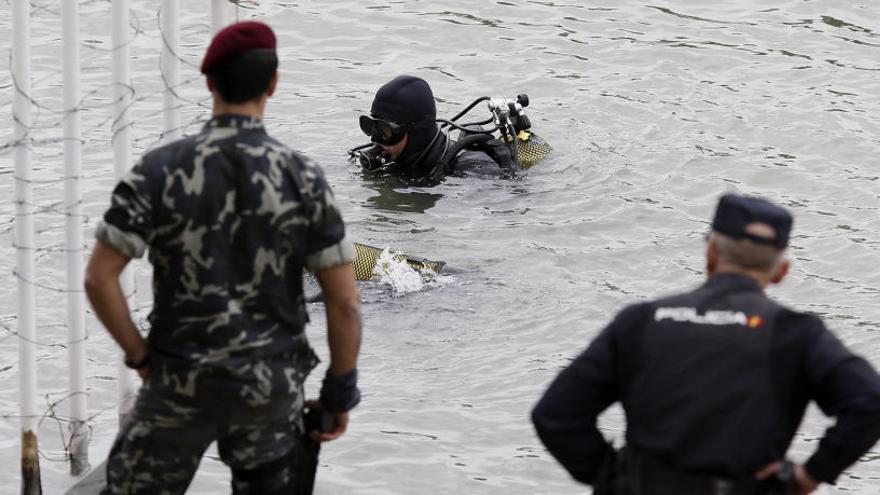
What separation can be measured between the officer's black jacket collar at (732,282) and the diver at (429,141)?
17.9 ft

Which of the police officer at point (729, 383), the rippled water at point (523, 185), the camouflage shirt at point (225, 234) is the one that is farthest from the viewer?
the rippled water at point (523, 185)

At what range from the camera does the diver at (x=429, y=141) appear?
9.02 metres

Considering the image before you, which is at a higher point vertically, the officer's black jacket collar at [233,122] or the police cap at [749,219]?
the officer's black jacket collar at [233,122]

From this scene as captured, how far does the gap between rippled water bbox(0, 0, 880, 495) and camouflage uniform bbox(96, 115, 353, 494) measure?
57.4 inches

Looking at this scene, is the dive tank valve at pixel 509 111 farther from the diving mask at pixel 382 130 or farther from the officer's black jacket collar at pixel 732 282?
the officer's black jacket collar at pixel 732 282

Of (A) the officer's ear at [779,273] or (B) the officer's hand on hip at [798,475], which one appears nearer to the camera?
(B) the officer's hand on hip at [798,475]

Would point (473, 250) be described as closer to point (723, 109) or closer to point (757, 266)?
point (723, 109)

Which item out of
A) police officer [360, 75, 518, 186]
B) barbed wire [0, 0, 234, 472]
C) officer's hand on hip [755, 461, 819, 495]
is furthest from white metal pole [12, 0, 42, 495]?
police officer [360, 75, 518, 186]

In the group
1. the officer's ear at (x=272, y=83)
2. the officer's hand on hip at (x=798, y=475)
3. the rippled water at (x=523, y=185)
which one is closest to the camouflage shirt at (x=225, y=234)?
the officer's ear at (x=272, y=83)

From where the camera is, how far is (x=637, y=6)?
1367 centimetres

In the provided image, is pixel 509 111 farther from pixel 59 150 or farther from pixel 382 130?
pixel 59 150

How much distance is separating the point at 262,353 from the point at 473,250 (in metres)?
4.75

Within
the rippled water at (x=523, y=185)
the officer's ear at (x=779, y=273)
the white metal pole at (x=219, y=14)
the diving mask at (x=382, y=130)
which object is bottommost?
the rippled water at (x=523, y=185)

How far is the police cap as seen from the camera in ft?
11.8
